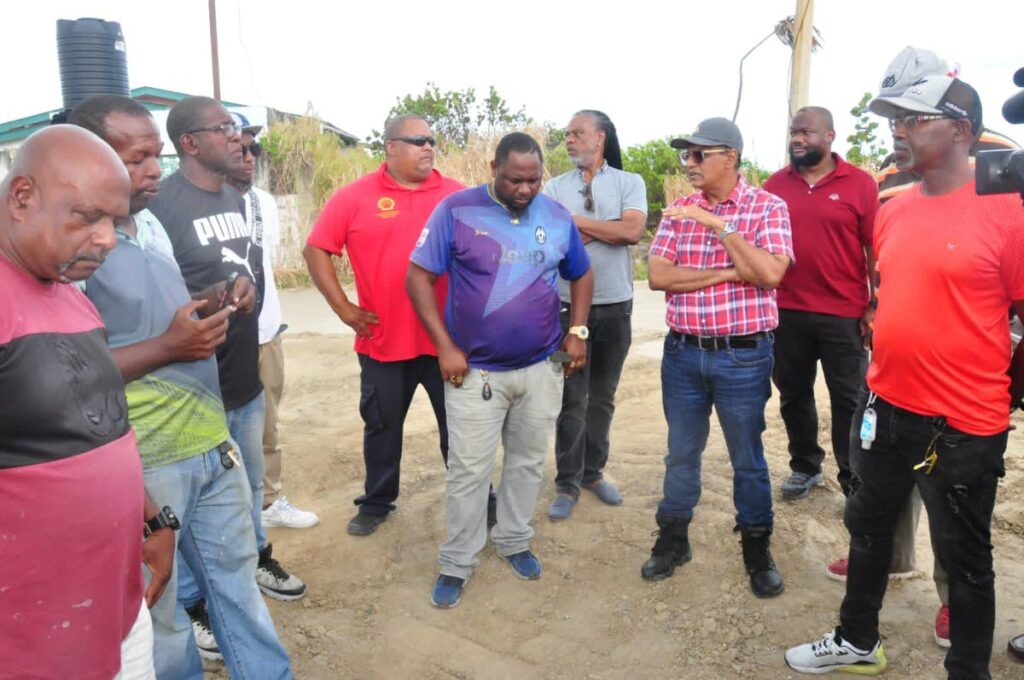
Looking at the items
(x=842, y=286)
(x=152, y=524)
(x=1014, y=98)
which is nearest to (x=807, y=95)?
(x=842, y=286)

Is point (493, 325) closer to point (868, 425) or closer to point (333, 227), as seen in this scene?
point (333, 227)

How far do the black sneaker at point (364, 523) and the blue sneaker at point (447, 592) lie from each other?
78cm

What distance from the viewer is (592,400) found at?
500cm

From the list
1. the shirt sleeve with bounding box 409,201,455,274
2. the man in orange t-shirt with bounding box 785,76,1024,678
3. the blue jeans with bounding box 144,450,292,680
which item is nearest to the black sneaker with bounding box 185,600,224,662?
the blue jeans with bounding box 144,450,292,680

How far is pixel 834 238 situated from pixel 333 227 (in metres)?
2.81

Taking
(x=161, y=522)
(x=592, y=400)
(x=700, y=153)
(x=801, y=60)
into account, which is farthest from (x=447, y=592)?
(x=801, y=60)

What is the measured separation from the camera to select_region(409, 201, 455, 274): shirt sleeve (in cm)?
376

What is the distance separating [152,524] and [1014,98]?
9.20ft

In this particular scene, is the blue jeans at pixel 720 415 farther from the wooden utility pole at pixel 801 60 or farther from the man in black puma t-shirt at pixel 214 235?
the wooden utility pole at pixel 801 60

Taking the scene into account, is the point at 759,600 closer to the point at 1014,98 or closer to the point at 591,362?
the point at 591,362

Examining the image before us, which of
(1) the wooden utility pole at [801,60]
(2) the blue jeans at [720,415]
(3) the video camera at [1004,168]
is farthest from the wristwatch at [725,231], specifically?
(1) the wooden utility pole at [801,60]

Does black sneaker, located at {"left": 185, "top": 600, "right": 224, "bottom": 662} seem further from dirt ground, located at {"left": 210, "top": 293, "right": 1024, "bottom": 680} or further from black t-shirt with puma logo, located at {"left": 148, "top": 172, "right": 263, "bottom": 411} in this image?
black t-shirt with puma logo, located at {"left": 148, "top": 172, "right": 263, "bottom": 411}

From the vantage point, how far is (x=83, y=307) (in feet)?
6.47

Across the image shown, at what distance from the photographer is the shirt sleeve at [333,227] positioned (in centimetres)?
440
